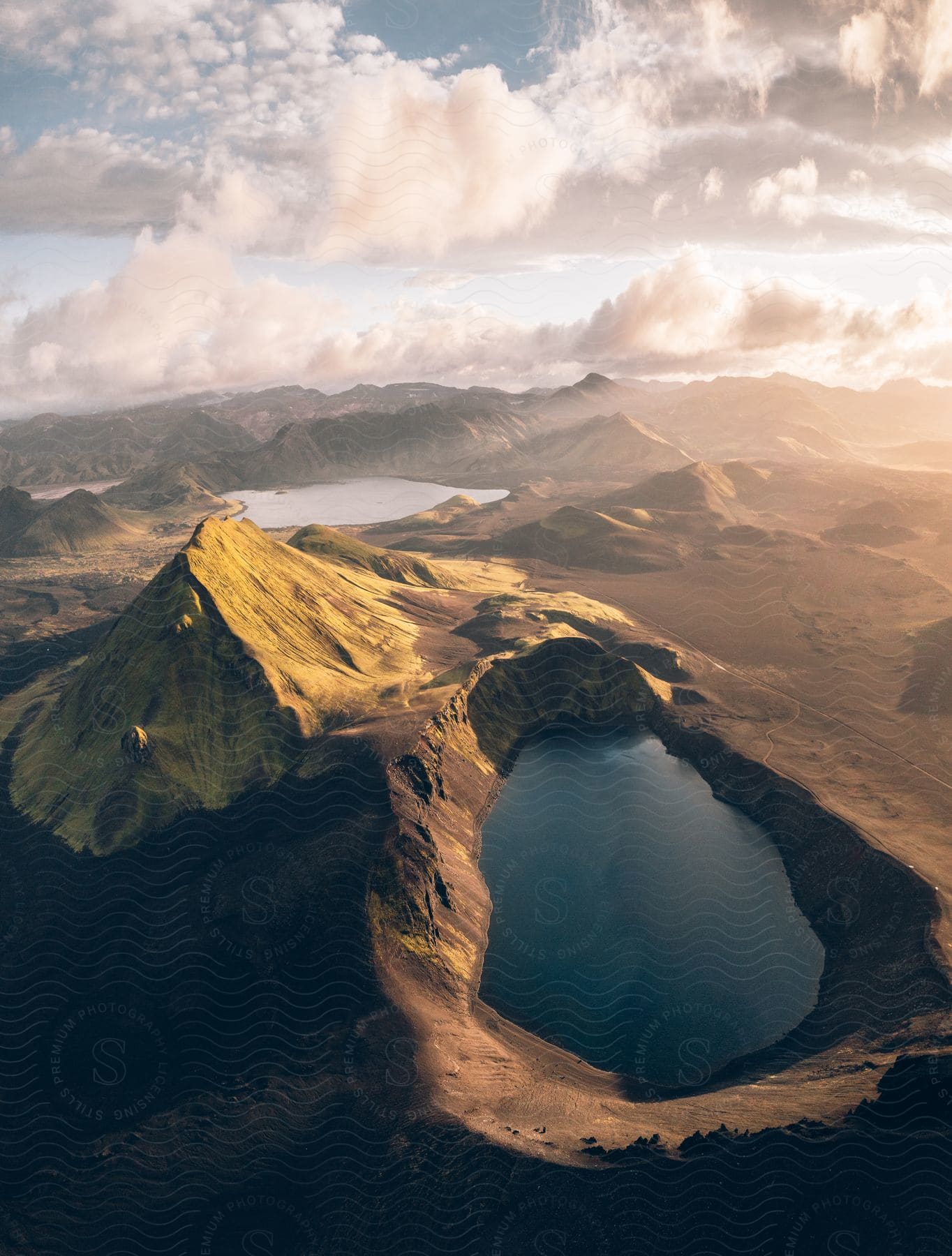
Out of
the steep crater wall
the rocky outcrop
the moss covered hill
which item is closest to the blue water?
the steep crater wall

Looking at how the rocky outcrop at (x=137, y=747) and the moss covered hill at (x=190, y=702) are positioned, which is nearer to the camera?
the moss covered hill at (x=190, y=702)

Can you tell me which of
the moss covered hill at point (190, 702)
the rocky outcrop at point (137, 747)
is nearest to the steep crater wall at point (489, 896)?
the moss covered hill at point (190, 702)

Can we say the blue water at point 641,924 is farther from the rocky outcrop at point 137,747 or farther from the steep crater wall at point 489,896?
the rocky outcrop at point 137,747

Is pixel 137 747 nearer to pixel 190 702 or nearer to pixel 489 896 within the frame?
pixel 190 702

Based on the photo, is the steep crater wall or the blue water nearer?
the steep crater wall

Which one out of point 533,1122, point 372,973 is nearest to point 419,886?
point 372,973

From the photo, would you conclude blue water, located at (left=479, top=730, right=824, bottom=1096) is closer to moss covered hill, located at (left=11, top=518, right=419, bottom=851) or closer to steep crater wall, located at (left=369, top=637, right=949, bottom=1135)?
steep crater wall, located at (left=369, top=637, right=949, bottom=1135)

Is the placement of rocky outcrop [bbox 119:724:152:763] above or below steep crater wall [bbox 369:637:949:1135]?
above
